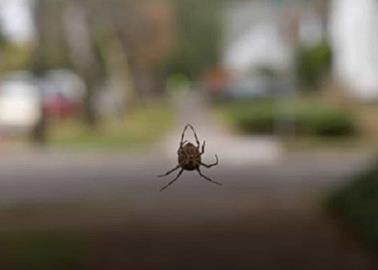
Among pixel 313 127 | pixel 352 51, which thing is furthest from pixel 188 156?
pixel 352 51

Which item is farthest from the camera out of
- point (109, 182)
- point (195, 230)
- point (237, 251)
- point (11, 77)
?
point (11, 77)

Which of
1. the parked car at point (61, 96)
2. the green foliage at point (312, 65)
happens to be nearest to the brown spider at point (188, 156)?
the parked car at point (61, 96)

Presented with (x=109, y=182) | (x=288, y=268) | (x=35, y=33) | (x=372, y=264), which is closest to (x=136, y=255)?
(x=288, y=268)

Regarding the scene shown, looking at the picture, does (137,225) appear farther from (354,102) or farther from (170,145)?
(354,102)

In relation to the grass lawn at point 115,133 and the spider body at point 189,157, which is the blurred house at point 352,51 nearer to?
the grass lawn at point 115,133

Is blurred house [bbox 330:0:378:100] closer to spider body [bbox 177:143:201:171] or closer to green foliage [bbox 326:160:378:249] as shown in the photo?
green foliage [bbox 326:160:378:249]

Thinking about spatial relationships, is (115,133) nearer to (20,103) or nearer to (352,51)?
(20,103)

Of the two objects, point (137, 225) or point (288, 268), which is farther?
point (137, 225)
